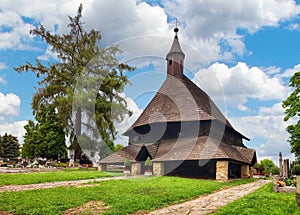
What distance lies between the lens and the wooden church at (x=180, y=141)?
60.2 ft

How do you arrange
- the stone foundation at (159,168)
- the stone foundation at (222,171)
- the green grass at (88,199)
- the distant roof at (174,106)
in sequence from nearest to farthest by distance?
1. the green grass at (88,199)
2. the stone foundation at (222,171)
3. the stone foundation at (159,168)
4. the distant roof at (174,106)

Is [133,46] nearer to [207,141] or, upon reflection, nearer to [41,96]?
[207,141]

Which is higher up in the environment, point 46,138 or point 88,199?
point 46,138

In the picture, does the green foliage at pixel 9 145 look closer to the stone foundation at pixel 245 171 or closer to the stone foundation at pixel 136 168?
the stone foundation at pixel 136 168

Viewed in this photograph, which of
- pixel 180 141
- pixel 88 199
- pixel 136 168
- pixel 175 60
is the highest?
pixel 175 60

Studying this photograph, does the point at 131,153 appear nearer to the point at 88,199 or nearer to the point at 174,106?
the point at 174,106

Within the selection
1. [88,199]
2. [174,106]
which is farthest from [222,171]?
[88,199]

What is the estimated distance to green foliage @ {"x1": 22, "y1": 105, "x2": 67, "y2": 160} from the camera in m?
27.4

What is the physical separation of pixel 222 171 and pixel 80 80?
1499cm

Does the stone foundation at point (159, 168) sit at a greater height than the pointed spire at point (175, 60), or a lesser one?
lesser

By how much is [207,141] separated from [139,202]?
1149 cm

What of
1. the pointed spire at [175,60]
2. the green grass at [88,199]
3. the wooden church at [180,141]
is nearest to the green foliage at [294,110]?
the wooden church at [180,141]

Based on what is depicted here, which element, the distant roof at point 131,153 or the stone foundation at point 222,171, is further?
the distant roof at point 131,153

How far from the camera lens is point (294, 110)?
22.7 metres
